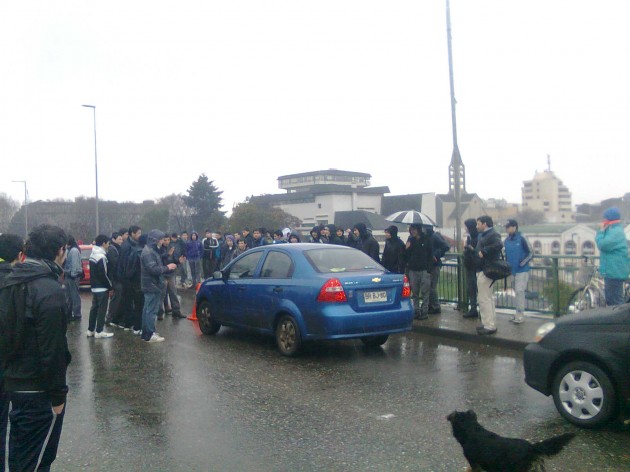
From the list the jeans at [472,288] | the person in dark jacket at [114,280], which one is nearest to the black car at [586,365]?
the jeans at [472,288]

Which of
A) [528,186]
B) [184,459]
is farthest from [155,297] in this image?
[528,186]

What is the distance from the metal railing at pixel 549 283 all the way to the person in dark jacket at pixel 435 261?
14.9 inches

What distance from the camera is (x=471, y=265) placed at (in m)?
11.2

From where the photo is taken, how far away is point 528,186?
17.7 metres

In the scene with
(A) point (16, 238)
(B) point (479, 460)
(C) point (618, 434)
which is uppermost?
(A) point (16, 238)

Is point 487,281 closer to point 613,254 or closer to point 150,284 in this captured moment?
point 613,254

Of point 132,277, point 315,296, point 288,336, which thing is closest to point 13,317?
point 315,296

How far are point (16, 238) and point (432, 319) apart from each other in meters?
8.42

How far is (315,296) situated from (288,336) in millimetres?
860

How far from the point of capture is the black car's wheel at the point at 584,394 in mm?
5371

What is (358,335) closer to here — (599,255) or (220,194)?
(599,255)

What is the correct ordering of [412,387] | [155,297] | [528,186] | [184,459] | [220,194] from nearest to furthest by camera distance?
[184,459] → [412,387] → [155,297] → [528,186] → [220,194]

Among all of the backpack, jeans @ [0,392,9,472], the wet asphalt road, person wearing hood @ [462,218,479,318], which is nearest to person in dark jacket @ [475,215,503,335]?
the wet asphalt road

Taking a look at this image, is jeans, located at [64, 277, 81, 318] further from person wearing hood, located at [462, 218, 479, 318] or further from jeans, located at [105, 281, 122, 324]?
person wearing hood, located at [462, 218, 479, 318]
